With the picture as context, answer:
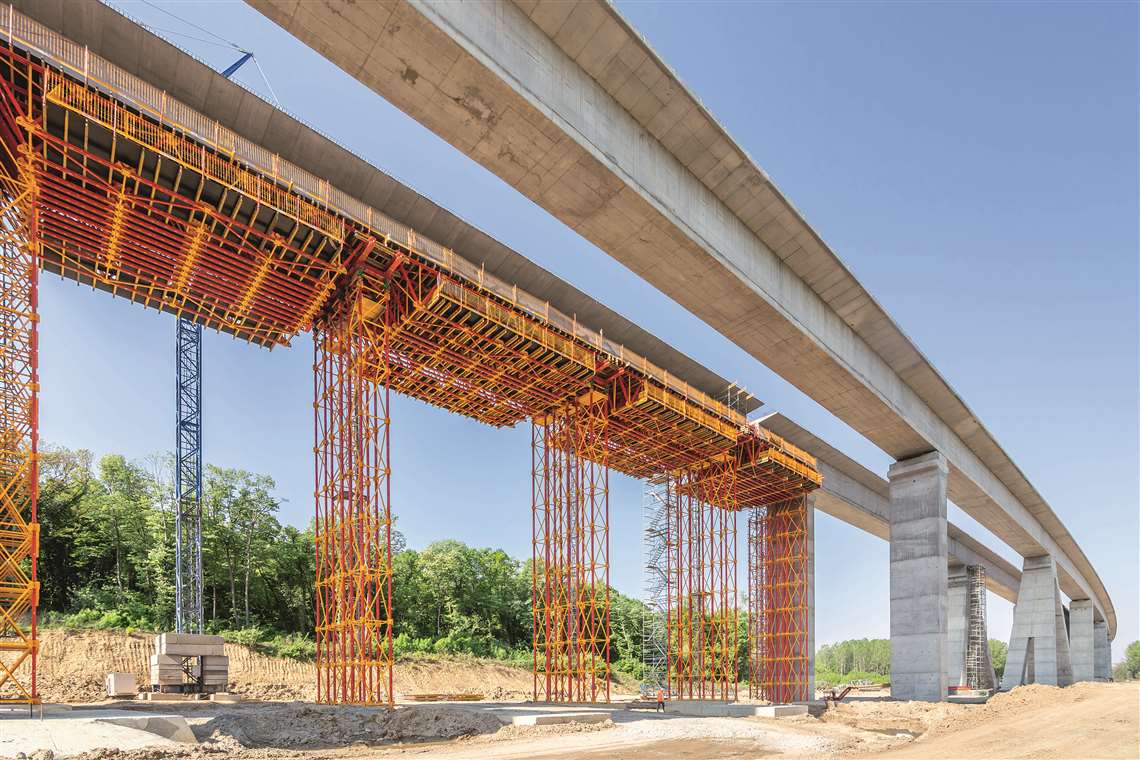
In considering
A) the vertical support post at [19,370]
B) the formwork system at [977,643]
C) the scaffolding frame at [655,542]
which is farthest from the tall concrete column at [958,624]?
the vertical support post at [19,370]

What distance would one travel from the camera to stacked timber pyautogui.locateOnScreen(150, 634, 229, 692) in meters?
25.5

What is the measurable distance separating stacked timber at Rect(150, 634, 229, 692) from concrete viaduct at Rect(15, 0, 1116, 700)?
1589 centimetres

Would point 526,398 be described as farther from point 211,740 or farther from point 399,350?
point 211,740

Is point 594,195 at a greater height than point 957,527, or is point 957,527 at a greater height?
point 594,195

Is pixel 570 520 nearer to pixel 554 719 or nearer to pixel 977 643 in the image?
pixel 554 719

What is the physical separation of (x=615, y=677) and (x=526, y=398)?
32.5 m

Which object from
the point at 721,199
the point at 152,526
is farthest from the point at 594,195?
the point at 152,526

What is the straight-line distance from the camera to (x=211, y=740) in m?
15.0

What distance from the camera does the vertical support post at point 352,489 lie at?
23.2 m

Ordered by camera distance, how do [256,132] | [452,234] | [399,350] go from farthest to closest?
[399,350], [452,234], [256,132]

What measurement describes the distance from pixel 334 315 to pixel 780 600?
30814mm

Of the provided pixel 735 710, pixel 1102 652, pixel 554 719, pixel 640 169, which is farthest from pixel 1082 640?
pixel 640 169

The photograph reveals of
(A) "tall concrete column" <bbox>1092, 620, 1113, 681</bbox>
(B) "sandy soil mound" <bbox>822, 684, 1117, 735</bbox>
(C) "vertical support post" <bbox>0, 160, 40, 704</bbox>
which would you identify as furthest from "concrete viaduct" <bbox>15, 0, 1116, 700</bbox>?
(A) "tall concrete column" <bbox>1092, 620, 1113, 681</bbox>

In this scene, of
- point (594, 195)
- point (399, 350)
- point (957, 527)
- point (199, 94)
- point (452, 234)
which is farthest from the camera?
point (957, 527)
